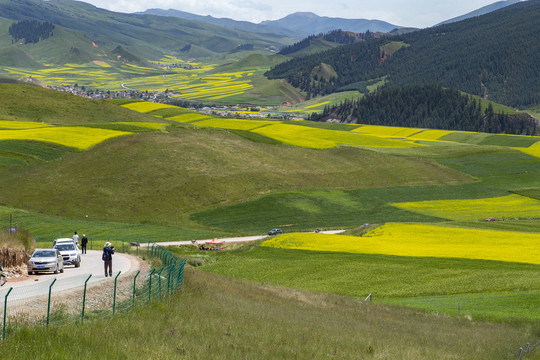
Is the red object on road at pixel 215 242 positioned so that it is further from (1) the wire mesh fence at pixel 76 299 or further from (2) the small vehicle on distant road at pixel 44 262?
(1) the wire mesh fence at pixel 76 299

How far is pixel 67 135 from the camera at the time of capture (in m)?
112

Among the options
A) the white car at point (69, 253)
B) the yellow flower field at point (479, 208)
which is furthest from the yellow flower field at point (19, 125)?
the white car at point (69, 253)

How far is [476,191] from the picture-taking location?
102 meters

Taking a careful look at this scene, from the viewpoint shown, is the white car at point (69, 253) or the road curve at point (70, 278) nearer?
the road curve at point (70, 278)

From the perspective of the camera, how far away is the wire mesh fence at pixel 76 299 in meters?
18.0

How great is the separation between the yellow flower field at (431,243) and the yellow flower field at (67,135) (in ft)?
192

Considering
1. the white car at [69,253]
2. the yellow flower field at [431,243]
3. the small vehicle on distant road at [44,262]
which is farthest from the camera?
the yellow flower field at [431,243]

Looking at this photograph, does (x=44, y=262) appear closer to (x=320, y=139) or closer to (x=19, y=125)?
(x=19, y=125)

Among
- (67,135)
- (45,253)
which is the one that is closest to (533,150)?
(67,135)

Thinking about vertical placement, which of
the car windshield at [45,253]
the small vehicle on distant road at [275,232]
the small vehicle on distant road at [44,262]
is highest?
the car windshield at [45,253]

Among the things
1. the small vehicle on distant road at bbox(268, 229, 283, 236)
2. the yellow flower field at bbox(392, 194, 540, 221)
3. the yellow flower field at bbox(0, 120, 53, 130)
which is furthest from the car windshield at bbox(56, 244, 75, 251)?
the yellow flower field at bbox(0, 120, 53, 130)

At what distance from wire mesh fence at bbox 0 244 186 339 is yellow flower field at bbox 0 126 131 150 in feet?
265

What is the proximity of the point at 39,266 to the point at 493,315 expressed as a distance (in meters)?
24.9

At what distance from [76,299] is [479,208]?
78.3m
